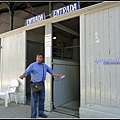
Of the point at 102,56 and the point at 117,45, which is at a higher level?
the point at 117,45

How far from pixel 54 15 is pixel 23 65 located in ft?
6.28

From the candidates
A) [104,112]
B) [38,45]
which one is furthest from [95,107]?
[38,45]

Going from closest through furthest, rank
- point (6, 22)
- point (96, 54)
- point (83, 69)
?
1. point (96, 54)
2. point (83, 69)
3. point (6, 22)

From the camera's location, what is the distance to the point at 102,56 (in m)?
3.42

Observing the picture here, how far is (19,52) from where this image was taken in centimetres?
543

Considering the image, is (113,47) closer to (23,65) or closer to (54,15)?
(54,15)

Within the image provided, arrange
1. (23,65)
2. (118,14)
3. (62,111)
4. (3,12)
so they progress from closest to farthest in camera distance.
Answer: (118,14) → (62,111) → (23,65) → (3,12)

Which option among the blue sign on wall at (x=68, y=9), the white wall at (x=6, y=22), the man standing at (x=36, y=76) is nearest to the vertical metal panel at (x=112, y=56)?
the blue sign on wall at (x=68, y=9)

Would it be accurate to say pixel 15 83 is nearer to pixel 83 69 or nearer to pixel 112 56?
pixel 83 69

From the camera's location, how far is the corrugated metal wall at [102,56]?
3227mm

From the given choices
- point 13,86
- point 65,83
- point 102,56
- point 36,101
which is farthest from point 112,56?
point 13,86

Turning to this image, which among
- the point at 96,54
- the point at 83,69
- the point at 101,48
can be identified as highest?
the point at 101,48

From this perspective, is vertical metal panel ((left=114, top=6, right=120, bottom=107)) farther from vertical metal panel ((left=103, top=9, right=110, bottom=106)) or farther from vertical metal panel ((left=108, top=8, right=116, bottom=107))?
vertical metal panel ((left=103, top=9, right=110, bottom=106))

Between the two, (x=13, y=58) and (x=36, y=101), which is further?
(x=13, y=58)
